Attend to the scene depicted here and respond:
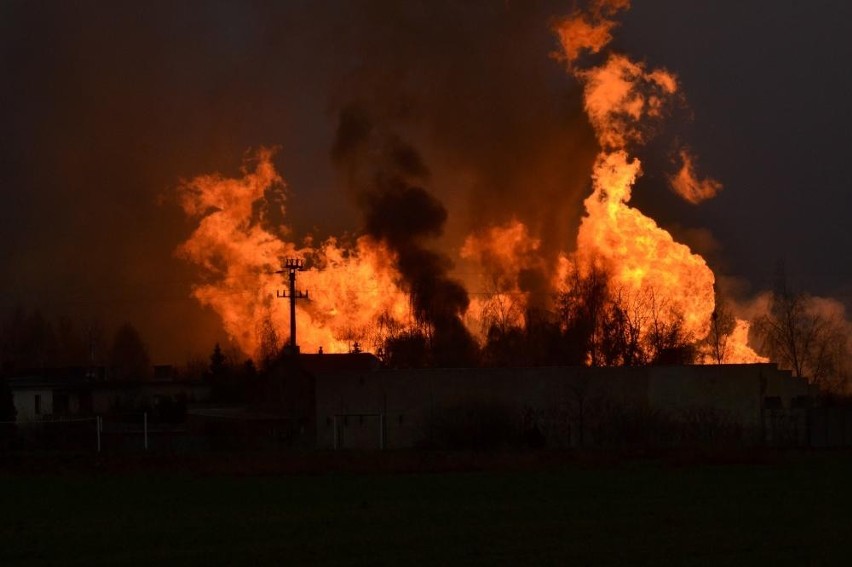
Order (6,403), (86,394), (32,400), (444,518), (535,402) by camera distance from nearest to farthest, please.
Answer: (444,518) → (535,402) → (6,403) → (32,400) → (86,394)

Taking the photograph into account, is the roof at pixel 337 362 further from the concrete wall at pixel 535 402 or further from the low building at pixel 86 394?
the concrete wall at pixel 535 402

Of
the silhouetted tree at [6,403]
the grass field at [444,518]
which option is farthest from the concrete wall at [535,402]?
the silhouetted tree at [6,403]

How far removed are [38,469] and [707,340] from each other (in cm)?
5330

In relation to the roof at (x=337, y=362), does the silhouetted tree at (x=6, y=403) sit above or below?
below

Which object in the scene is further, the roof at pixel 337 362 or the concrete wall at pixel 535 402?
the roof at pixel 337 362

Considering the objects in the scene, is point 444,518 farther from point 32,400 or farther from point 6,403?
point 32,400

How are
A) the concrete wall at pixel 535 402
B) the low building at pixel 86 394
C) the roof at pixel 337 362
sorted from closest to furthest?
1. the concrete wall at pixel 535 402
2. the roof at pixel 337 362
3. the low building at pixel 86 394

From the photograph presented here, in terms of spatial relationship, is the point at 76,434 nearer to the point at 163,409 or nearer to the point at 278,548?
the point at 163,409

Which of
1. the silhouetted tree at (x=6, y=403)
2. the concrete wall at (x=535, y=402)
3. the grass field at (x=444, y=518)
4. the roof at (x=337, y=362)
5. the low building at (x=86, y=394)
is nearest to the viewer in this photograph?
the grass field at (x=444, y=518)

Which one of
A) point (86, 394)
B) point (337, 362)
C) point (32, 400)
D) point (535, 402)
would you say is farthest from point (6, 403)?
point (535, 402)

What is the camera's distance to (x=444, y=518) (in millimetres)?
29797

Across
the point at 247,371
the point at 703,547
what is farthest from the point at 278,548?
the point at 247,371

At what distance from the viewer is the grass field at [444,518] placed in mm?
23641

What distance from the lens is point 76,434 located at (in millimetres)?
64062
